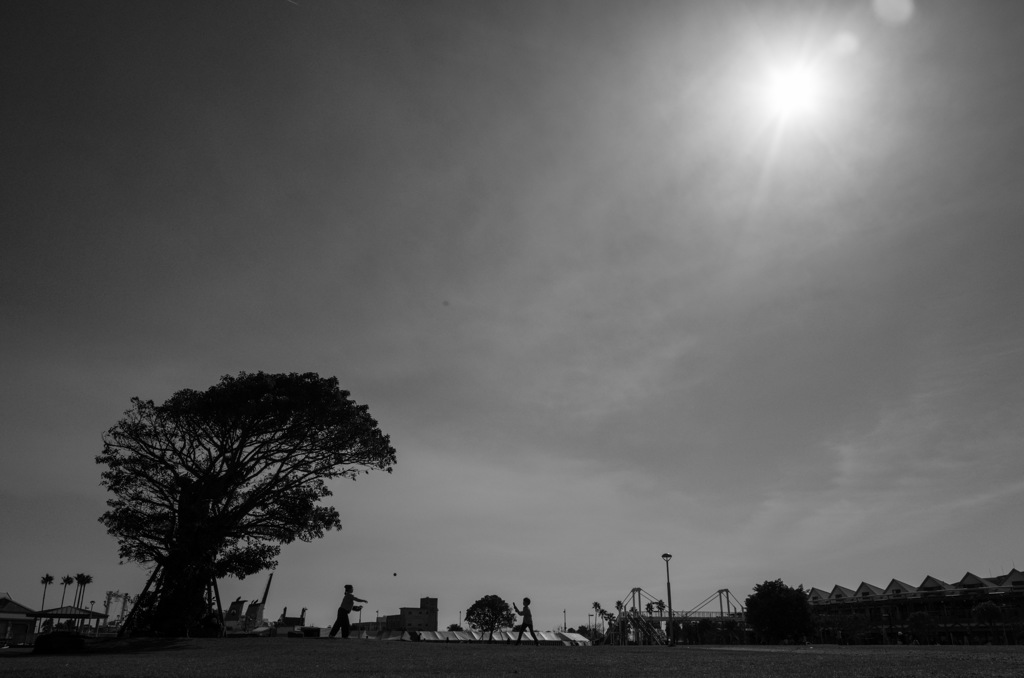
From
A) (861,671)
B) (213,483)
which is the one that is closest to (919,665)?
(861,671)

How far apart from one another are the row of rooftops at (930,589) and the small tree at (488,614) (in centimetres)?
5314

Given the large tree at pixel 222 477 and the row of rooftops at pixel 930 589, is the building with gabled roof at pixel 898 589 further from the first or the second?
the large tree at pixel 222 477

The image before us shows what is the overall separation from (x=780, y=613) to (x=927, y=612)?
148 ft

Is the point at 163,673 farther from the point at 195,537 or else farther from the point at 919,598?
the point at 919,598

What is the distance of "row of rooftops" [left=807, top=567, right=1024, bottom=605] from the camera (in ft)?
334

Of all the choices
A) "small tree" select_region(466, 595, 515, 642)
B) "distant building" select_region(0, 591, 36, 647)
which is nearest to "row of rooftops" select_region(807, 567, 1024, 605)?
"small tree" select_region(466, 595, 515, 642)

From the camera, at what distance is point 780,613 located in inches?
2665

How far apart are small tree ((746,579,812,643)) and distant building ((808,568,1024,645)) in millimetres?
5002

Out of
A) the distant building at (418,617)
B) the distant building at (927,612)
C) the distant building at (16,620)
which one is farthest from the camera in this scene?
the distant building at (418,617)

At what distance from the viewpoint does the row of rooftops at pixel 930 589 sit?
102 metres

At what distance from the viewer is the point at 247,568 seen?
28125mm

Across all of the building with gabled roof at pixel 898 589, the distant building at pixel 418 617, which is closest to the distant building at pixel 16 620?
the distant building at pixel 418 617

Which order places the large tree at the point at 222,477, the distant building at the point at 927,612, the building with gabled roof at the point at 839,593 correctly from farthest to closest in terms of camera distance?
the building with gabled roof at the point at 839,593 → the distant building at the point at 927,612 → the large tree at the point at 222,477

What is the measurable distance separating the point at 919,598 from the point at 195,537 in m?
119
